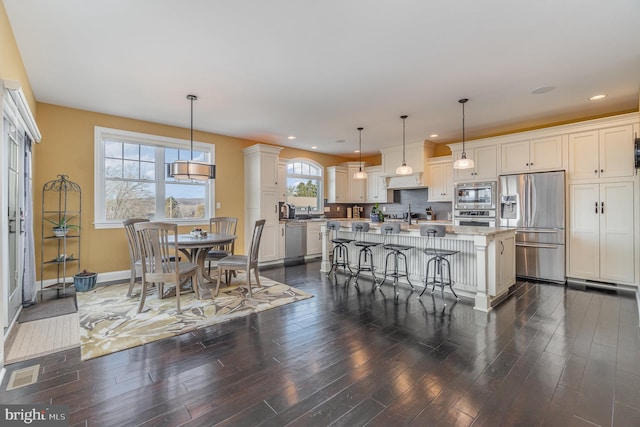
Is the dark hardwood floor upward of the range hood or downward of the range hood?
downward

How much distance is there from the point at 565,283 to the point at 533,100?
285 centimetres

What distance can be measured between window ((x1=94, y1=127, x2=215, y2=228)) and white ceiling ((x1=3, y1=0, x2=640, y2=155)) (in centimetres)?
50

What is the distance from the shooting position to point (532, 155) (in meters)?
4.86

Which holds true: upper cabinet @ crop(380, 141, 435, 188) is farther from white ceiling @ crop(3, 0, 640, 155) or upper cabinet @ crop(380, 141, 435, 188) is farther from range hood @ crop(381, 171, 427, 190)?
white ceiling @ crop(3, 0, 640, 155)

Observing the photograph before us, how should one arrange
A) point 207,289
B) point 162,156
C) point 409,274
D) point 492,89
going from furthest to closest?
point 162,156
point 409,274
point 207,289
point 492,89

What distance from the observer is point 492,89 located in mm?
3686

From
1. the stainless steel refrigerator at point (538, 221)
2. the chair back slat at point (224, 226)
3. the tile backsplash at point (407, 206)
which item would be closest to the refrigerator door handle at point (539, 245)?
the stainless steel refrigerator at point (538, 221)

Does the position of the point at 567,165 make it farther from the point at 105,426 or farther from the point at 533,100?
the point at 105,426

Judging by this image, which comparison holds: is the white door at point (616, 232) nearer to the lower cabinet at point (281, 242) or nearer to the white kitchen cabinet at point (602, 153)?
the white kitchen cabinet at point (602, 153)

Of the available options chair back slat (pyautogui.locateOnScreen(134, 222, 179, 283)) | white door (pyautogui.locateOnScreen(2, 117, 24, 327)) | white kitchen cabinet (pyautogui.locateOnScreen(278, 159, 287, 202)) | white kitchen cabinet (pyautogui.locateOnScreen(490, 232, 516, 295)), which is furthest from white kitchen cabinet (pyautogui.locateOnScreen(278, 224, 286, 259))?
white kitchen cabinet (pyautogui.locateOnScreen(490, 232, 516, 295))

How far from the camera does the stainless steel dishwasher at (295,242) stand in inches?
250

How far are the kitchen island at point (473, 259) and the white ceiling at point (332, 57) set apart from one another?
6.08ft

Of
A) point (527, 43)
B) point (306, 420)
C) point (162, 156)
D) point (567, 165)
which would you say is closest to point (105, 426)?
point (306, 420)

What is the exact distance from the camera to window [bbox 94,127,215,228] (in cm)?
467
